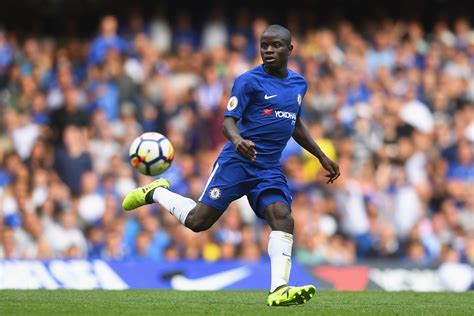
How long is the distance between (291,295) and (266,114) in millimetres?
1705

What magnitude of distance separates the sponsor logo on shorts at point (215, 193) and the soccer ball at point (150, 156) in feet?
4.33

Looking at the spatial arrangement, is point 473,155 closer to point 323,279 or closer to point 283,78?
point 323,279

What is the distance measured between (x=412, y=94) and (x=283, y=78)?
10.2 m

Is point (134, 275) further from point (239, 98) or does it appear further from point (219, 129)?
point (219, 129)

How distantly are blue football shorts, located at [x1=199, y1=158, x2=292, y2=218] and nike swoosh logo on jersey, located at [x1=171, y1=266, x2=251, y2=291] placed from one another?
408cm

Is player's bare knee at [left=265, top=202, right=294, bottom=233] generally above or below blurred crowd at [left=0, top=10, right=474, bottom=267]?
below

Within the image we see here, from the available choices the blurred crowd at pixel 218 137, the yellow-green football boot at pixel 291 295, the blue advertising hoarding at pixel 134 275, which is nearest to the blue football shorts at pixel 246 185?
the yellow-green football boot at pixel 291 295

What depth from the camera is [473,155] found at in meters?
18.4

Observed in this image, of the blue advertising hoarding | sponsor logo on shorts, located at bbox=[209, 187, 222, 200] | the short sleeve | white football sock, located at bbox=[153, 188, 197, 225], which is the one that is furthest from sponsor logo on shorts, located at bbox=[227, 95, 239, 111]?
the blue advertising hoarding

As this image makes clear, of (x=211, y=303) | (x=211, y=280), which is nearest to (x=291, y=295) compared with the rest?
(x=211, y=303)

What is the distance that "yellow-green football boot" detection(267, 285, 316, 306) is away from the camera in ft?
28.5

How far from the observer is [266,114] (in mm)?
9383

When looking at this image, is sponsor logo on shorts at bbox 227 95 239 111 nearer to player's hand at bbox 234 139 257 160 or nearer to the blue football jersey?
the blue football jersey

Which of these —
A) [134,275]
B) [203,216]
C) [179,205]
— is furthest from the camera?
[134,275]
